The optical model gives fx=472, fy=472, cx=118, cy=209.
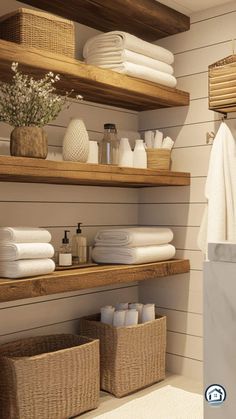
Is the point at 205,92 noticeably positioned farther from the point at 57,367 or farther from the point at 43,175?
the point at 57,367

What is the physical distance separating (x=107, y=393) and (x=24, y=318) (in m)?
0.52

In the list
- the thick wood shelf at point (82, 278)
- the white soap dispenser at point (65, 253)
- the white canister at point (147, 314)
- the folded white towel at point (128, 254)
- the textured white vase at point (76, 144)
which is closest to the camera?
the thick wood shelf at point (82, 278)

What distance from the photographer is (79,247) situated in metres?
2.19

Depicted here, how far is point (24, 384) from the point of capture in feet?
5.62

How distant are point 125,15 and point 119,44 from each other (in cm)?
22

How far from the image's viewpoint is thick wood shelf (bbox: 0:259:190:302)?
1.62 metres

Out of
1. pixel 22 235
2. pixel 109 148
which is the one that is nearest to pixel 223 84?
pixel 109 148

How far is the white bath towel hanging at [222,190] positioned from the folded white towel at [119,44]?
0.50 meters

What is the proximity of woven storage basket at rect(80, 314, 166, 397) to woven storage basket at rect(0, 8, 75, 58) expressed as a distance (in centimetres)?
121

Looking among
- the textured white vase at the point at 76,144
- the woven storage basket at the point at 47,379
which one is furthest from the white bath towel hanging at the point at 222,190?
the woven storage basket at the point at 47,379

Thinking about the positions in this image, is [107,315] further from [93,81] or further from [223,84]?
[223,84]

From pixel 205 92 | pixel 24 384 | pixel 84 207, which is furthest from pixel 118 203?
pixel 24 384

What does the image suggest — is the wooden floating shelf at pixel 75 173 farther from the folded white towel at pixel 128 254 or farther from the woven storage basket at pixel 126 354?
the woven storage basket at pixel 126 354

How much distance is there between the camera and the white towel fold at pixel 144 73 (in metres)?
2.11
